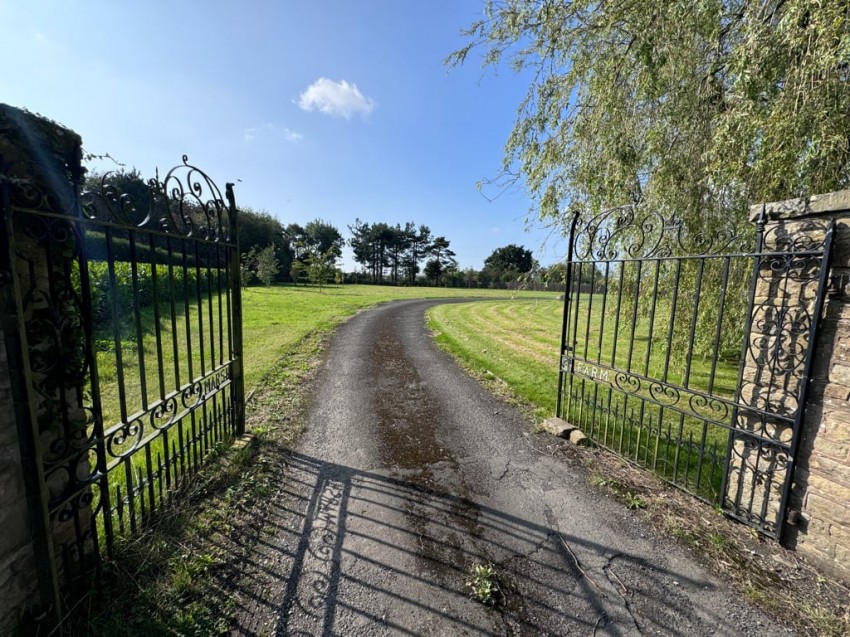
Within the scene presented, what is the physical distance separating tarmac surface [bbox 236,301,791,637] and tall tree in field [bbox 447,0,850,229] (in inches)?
134

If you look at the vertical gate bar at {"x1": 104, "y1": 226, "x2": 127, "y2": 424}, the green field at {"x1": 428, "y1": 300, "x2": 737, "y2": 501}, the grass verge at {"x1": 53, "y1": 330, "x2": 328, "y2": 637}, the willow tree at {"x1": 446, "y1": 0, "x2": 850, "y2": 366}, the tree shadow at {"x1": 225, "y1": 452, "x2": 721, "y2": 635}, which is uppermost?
the willow tree at {"x1": 446, "y1": 0, "x2": 850, "y2": 366}

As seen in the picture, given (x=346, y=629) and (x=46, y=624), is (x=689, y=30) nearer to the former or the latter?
(x=346, y=629)

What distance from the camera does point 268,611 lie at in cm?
202

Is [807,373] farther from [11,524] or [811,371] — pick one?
[11,524]

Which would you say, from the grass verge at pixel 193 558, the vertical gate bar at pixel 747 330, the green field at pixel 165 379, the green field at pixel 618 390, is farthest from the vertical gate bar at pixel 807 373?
the green field at pixel 165 379

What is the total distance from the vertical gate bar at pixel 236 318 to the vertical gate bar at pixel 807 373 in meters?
4.49

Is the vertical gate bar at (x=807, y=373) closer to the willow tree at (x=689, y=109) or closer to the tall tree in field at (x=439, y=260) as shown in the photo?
the willow tree at (x=689, y=109)

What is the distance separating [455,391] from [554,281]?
2.29 metres

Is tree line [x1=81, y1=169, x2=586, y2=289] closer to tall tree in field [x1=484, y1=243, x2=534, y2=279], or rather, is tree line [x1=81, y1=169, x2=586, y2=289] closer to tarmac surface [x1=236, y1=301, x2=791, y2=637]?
tall tree in field [x1=484, y1=243, x2=534, y2=279]

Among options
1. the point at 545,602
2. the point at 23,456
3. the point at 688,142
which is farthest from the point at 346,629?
the point at 688,142

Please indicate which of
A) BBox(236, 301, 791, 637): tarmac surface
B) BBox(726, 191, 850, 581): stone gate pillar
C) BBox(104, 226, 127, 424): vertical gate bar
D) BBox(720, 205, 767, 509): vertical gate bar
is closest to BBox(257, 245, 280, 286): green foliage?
BBox(236, 301, 791, 637): tarmac surface

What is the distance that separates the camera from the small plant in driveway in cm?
213

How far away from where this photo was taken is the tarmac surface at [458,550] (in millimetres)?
2012

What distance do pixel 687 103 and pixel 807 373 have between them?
3361mm
